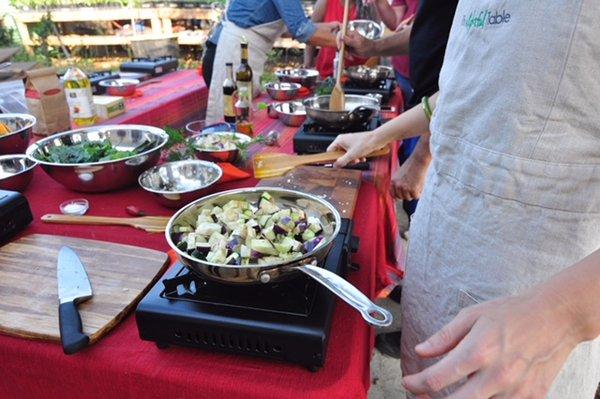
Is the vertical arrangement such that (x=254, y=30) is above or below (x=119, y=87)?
above

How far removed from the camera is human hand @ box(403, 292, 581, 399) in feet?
1.45

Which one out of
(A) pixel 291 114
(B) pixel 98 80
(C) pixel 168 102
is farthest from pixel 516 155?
(B) pixel 98 80

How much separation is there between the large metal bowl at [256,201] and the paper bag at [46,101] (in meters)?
1.10

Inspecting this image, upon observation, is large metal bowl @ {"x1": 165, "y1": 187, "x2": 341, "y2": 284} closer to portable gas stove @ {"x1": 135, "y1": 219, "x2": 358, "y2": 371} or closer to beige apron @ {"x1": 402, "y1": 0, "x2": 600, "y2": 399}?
portable gas stove @ {"x1": 135, "y1": 219, "x2": 358, "y2": 371}

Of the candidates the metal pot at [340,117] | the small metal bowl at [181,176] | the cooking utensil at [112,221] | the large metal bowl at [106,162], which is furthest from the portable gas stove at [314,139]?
the cooking utensil at [112,221]

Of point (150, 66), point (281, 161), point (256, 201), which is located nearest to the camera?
point (256, 201)

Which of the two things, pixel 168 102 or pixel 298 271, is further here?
pixel 168 102

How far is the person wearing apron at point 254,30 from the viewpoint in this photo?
2.39 meters

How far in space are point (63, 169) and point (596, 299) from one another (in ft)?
3.99

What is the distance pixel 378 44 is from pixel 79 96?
1634 millimetres

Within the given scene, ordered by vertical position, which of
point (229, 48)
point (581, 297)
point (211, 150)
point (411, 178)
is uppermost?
point (229, 48)

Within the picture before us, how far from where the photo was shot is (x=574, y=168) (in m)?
0.66

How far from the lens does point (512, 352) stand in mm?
444

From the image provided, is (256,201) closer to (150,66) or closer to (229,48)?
(229,48)
